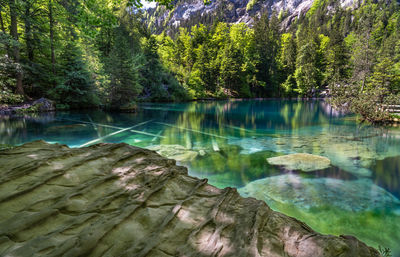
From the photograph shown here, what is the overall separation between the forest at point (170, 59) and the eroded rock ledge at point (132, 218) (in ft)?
15.8

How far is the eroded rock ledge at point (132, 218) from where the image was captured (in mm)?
1464

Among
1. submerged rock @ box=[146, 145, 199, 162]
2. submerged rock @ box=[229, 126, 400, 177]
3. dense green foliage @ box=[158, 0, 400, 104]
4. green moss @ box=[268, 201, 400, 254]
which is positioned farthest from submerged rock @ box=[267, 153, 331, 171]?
dense green foliage @ box=[158, 0, 400, 104]

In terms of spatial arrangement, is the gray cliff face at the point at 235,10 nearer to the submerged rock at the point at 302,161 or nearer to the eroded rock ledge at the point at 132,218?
the submerged rock at the point at 302,161

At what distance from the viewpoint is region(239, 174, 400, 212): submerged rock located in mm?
4547

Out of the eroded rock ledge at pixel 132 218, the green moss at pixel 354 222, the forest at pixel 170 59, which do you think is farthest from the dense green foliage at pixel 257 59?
the eroded rock ledge at pixel 132 218

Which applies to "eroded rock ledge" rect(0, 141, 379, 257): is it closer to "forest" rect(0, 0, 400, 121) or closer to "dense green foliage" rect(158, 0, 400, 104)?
"forest" rect(0, 0, 400, 121)

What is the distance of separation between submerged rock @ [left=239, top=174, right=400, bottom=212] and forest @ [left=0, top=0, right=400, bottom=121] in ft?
19.0

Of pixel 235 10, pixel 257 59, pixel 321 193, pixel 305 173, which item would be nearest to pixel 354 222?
pixel 321 193

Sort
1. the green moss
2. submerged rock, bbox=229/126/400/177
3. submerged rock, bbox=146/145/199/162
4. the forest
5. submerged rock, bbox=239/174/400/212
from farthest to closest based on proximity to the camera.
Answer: the forest < submerged rock, bbox=146/145/199/162 < submerged rock, bbox=229/126/400/177 < submerged rock, bbox=239/174/400/212 < the green moss

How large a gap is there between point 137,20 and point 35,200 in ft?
140

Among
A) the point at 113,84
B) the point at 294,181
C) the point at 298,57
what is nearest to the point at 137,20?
the point at 113,84

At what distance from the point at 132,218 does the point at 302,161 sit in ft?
21.7

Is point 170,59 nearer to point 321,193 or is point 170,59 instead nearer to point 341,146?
point 341,146

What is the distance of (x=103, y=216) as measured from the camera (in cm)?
182
